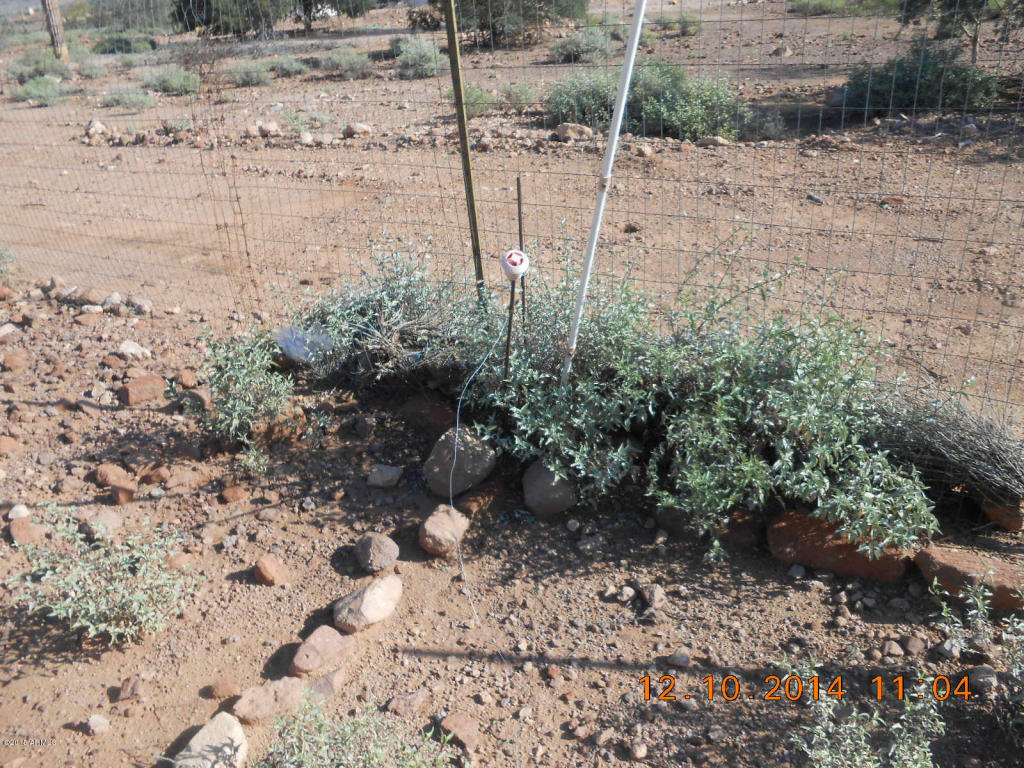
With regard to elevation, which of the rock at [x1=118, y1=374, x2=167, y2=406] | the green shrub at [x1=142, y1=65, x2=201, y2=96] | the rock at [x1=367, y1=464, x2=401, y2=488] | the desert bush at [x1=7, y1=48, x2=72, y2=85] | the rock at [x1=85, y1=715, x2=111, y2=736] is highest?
the desert bush at [x1=7, y1=48, x2=72, y2=85]

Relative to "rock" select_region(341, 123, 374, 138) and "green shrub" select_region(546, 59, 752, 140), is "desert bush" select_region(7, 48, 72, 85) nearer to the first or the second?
"rock" select_region(341, 123, 374, 138)

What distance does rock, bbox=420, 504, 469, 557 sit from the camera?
11.9ft

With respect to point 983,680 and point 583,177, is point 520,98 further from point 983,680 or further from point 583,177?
point 983,680

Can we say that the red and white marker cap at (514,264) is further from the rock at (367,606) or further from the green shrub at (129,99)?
the green shrub at (129,99)

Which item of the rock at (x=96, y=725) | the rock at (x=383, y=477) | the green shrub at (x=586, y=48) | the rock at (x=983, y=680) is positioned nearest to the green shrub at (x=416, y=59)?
the green shrub at (x=586, y=48)

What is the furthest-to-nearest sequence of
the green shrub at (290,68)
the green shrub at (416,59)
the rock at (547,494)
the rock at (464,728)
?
the green shrub at (290,68) → the green shrub at (416,59) → the rock at (547,494) → the rock at (464,728)

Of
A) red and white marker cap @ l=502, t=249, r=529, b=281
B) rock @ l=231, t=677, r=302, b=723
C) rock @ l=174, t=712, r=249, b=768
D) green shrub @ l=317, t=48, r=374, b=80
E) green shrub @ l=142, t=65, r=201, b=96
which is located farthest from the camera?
green shrub @ l=142, t=65, r=201, b=96

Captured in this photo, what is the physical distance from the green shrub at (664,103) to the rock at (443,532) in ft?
20.8

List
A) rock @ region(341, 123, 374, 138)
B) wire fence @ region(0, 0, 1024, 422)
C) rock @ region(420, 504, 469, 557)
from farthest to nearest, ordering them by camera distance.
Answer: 1. rock @ region(341, 123, 374, 138)
2. wire fence @ region(0, 0, 1024, 422)
3. rock @ region(420, 504, 469, 557)

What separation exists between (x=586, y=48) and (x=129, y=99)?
28.3 feet

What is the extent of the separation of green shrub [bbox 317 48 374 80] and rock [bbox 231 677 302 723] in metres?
13.9

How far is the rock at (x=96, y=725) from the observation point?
2.92 m

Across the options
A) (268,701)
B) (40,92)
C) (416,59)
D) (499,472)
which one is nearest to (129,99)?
(40,92)

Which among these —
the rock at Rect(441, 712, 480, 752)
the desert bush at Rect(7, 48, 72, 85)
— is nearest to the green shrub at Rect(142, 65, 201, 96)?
the desert bush at Rect(7, 48, 72, 85)
